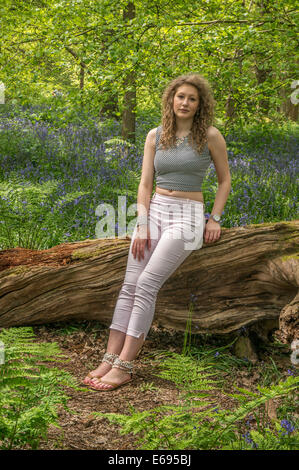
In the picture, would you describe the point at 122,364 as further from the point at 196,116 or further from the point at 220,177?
the point at 196,116

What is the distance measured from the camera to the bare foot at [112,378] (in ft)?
11.6

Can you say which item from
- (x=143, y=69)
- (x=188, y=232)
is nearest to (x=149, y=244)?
(x=188, y=232)

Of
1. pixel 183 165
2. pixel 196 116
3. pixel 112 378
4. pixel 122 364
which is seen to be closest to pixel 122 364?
pixel 122 364

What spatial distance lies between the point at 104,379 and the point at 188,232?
1278 mm

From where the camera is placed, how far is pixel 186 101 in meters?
3.91

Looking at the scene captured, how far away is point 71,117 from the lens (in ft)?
23.8

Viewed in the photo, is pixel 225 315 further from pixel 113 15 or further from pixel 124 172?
pixel 113 15

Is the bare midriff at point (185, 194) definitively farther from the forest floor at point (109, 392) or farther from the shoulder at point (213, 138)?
the forest floor at point (109, 392)

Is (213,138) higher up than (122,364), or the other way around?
(213,138)

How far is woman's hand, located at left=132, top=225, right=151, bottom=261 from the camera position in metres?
3.86

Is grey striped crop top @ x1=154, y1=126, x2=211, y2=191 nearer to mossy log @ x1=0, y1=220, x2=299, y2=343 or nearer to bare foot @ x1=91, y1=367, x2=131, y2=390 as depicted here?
mossy log @ x1=0, y1=220, x2=299, y2=343

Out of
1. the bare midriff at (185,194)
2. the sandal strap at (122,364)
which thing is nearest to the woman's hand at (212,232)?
the bare midriff at (185,194)

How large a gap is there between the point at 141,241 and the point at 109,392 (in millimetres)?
1156

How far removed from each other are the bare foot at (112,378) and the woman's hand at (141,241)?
884 millimetres
